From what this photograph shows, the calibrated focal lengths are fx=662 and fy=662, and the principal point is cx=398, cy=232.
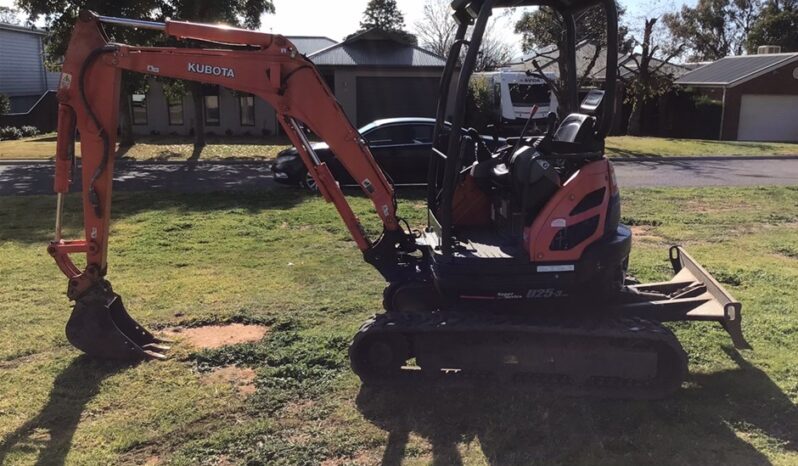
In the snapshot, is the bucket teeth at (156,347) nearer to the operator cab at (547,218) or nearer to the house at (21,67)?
the operator cab at (547,218)

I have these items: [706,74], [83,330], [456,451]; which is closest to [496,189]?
[456,451]

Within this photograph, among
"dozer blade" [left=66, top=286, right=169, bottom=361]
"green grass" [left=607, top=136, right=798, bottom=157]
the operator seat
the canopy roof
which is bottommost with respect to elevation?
"dozer blade" [left=66, top=286, right=169, bottom=361]

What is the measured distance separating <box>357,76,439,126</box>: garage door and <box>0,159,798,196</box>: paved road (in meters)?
9.74

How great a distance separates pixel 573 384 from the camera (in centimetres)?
457

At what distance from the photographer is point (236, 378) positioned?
4.92 metres

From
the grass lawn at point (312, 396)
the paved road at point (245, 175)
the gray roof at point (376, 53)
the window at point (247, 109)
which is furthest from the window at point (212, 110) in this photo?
the grass lawn at point (312, 396)

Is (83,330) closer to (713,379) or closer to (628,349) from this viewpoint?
(628,349)

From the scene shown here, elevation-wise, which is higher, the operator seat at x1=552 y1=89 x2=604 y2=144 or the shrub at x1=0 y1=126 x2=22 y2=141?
the operator seat at x1=552 y1=89 x2=604 y2=144

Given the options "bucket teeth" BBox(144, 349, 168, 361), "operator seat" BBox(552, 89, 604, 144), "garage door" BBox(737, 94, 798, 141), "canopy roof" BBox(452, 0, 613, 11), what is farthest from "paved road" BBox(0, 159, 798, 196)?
"garage door" BBox(737, 94, 798, 141)

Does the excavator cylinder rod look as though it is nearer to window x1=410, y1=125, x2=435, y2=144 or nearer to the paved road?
window x1=410, y1=125, x2=435, y2=144

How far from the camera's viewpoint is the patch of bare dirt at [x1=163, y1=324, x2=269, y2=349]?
18.4ft

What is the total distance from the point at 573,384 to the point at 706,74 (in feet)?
123

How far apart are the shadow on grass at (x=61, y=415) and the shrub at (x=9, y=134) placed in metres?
26.9

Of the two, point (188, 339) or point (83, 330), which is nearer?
point (83, 330)
